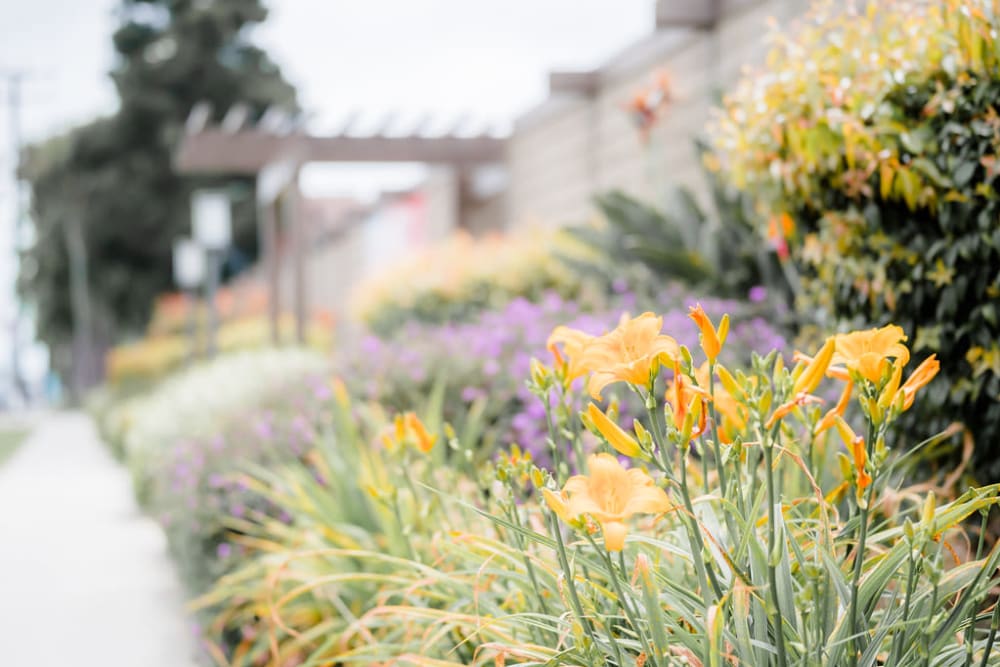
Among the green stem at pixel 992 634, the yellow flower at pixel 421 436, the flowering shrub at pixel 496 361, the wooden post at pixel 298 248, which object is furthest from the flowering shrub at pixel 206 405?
the green stem at pixel 992 634

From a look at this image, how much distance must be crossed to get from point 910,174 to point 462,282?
5302 mm

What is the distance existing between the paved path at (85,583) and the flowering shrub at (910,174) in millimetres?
2705

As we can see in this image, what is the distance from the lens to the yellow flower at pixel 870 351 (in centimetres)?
138

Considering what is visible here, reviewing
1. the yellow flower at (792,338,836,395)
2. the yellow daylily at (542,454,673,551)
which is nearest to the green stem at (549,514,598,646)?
the yellow daylily at (542,454,673,551)

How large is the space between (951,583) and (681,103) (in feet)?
16.8

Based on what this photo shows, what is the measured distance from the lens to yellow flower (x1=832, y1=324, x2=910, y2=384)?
4.52ft

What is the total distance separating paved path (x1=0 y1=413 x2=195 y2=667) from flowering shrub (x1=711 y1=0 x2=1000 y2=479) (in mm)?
2705

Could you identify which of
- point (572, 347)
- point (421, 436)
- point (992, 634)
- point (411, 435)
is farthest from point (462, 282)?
point (992, 634)

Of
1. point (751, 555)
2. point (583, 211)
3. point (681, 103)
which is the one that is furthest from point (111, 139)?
point (751, 555)

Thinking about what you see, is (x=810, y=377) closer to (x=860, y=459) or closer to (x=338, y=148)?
(x=860, y=459)

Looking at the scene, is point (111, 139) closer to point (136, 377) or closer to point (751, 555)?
point (136, 377)

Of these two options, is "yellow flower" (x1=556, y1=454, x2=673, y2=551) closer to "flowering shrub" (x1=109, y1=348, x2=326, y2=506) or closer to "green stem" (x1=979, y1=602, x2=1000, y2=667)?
"green stem" (x1=979, y1=602, x2=1000, y2=667)

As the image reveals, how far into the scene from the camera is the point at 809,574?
1.26 meters

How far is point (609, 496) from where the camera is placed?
1318mm
